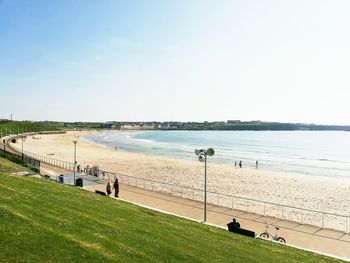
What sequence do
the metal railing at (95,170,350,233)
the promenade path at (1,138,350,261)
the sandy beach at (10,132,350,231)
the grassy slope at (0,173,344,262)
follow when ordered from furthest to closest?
the sandy beach at (10,132,350,231) < the metal railing at (95,170,350,233) < the promenade path at (1,138,350,261) < the grassy slope at (0,173,344,262)

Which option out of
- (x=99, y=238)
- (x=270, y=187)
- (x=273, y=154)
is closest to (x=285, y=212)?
(x=270, y=187)

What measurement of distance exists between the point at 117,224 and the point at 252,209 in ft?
49.0

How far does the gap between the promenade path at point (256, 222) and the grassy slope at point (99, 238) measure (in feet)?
10.5

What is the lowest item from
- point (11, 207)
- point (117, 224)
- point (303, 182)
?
point (303, 182)

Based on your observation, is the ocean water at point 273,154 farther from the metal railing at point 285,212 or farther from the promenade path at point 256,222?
the promenade path at point 256,222

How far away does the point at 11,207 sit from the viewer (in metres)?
10.9

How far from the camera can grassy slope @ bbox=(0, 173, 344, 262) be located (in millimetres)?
8281

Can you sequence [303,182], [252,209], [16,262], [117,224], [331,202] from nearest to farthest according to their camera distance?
1. [16,262]
2. [117,224]
3. [252,209]
4. [331,202]
5. [303,182]

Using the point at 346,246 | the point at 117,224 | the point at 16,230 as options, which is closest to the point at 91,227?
the point at 117,224

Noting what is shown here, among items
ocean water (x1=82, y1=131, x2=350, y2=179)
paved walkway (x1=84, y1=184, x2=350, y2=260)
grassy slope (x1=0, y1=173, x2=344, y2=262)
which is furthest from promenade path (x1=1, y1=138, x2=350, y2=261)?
ocean water (x1=82, y1=131, x2=350, y2=179)

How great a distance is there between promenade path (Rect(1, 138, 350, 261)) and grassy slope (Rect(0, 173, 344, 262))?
321 cm

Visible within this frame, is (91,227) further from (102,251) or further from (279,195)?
(279,195)

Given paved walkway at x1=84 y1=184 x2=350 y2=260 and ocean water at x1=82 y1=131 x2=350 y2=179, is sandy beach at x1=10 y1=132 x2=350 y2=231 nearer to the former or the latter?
paved walkway at x1=84 y1=184 x2=350 y2=260

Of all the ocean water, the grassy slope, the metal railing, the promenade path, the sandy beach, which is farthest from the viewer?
the ocean water
